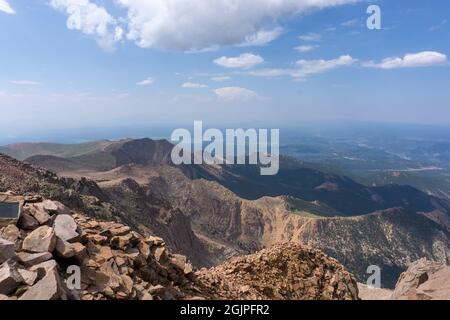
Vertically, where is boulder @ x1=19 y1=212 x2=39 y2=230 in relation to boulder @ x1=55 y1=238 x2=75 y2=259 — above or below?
above

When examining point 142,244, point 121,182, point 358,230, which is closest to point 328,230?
point 358,230

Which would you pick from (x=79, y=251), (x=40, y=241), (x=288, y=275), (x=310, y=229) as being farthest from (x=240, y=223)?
(x=40, y=241)

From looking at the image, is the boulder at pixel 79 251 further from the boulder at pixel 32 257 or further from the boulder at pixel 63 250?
the boulder at pixel 32 257

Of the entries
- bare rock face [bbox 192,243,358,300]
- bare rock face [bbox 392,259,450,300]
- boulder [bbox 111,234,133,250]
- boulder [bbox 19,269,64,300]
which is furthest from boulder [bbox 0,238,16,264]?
bare rock face [bbox 392,259,450,300]

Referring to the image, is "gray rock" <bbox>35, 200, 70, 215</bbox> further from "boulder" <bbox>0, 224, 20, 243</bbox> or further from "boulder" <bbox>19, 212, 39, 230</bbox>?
"boulder" <bbox>0, 224, 20, 243</bbox>
